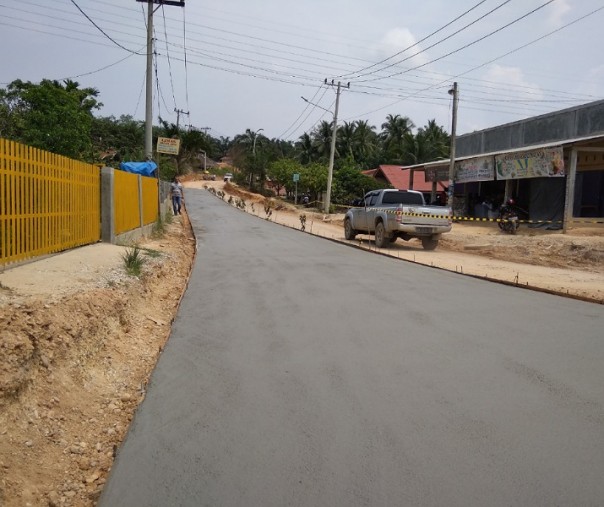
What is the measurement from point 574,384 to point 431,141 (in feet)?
191

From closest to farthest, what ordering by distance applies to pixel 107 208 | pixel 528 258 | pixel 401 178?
1. pixel 107 208
2. pixel 528 258
3. pixel 401 178

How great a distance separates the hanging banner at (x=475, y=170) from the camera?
26.0 metres

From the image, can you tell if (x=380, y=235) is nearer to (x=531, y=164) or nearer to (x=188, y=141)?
(x=531, y=164)

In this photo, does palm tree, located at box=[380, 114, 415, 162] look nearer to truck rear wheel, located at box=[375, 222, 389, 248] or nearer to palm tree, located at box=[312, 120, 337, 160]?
palm tree, located at box=[312, 120, 337, 160]

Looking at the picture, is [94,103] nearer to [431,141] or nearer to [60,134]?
[60,134]

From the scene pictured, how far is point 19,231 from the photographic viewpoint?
24.7ft

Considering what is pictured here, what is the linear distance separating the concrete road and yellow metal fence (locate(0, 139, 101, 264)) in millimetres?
2502

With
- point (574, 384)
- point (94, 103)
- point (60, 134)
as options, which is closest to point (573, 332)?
point (574, 384)


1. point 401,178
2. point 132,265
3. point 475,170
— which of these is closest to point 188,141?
point 401,178

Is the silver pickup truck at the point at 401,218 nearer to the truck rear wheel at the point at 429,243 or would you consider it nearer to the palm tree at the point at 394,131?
the truck rear wheel at the point at 429,243

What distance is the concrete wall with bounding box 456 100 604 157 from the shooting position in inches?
923

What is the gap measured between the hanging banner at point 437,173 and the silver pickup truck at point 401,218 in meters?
13.3

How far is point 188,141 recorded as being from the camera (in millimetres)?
66750

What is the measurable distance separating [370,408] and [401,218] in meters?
13.3
